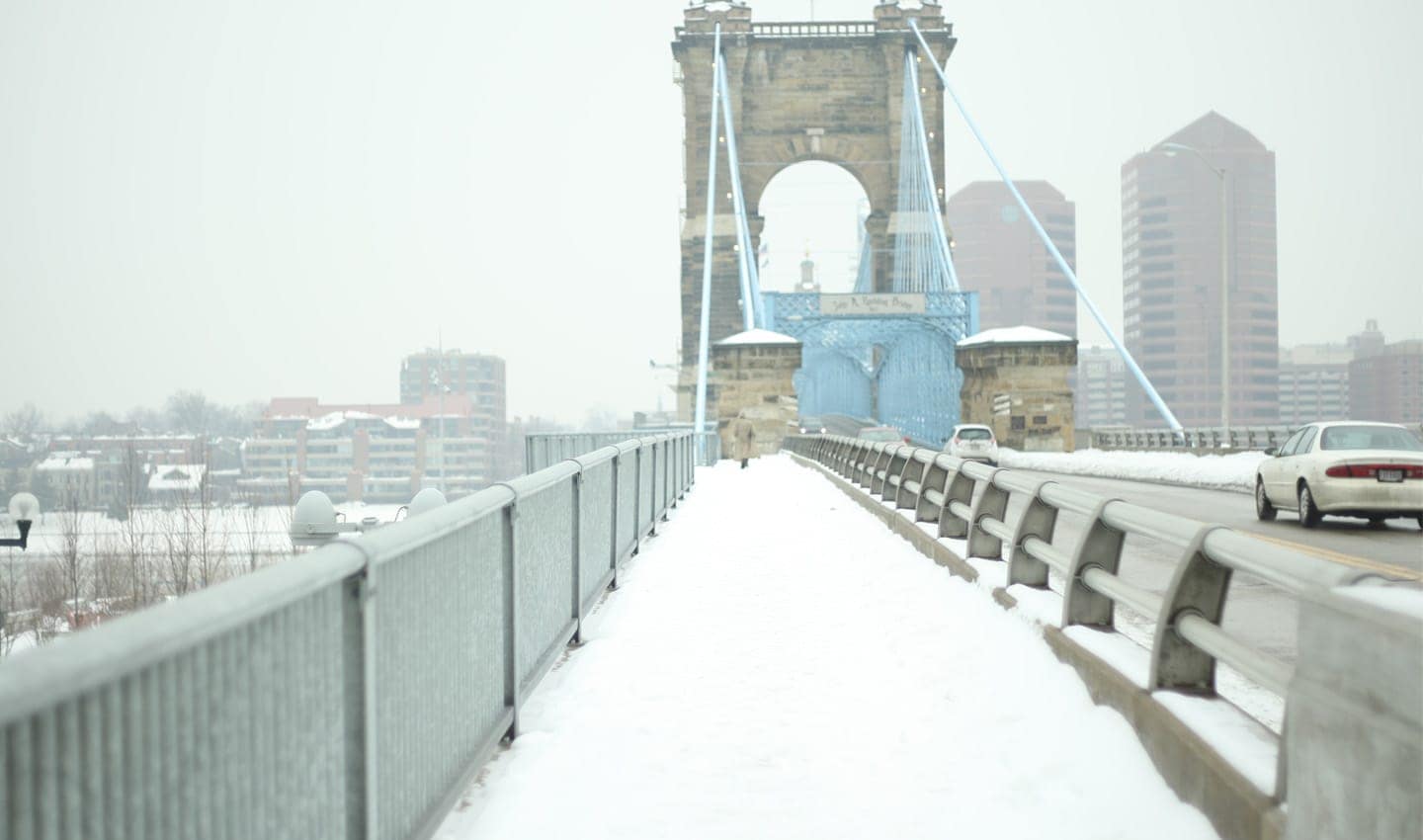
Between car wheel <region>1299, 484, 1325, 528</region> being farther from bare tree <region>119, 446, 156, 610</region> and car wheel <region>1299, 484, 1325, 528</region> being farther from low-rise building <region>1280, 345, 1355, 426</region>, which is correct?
low-rise building <region>1280, 345, 1355, 426</region>

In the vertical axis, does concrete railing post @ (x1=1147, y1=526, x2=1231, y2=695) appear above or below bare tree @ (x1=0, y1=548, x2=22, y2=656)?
above

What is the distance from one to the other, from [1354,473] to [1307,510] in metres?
0.60

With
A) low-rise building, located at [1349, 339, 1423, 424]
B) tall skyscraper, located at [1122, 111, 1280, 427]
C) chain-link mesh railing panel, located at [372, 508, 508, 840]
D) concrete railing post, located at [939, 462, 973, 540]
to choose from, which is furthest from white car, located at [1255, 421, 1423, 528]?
tall skyscraper, located at [1122, 111, 1280, 427]

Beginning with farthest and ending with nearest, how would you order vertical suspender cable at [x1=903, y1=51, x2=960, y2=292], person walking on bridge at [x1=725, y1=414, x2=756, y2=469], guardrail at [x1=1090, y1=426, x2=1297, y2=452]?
1. vertical suspender cable at [x1=903, y1=51, x2=960, y2=292]
2. person walking on bridge at [x1=725, y1=414, x2=756, y2=469]
3. guardrail at [x1=1090, y1=426, x2=1297, y2=452]

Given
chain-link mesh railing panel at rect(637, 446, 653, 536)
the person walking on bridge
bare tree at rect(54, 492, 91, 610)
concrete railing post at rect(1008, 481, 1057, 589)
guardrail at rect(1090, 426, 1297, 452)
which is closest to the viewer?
concrete railing post at rect(1008, 481, 1057, 589)

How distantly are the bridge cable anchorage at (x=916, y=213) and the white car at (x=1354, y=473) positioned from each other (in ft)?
158

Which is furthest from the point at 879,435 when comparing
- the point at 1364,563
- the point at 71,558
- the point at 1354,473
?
the point at 1364,563

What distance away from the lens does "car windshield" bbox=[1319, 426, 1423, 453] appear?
44.0 ft

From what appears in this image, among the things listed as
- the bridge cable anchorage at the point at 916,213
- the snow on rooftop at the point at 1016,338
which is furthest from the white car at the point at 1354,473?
the bridge cable anchorage at the point at 916,213

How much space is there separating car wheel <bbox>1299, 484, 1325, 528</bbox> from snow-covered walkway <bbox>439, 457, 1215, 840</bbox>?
6092 mm

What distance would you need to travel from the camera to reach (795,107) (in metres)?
69.8

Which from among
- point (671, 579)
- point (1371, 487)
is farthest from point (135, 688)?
point (1371, 487)

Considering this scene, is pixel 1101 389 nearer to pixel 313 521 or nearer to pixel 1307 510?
pixel 1307 510

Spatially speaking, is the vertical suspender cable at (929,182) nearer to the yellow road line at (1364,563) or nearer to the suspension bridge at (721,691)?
the yellow road line at (1364,563)
